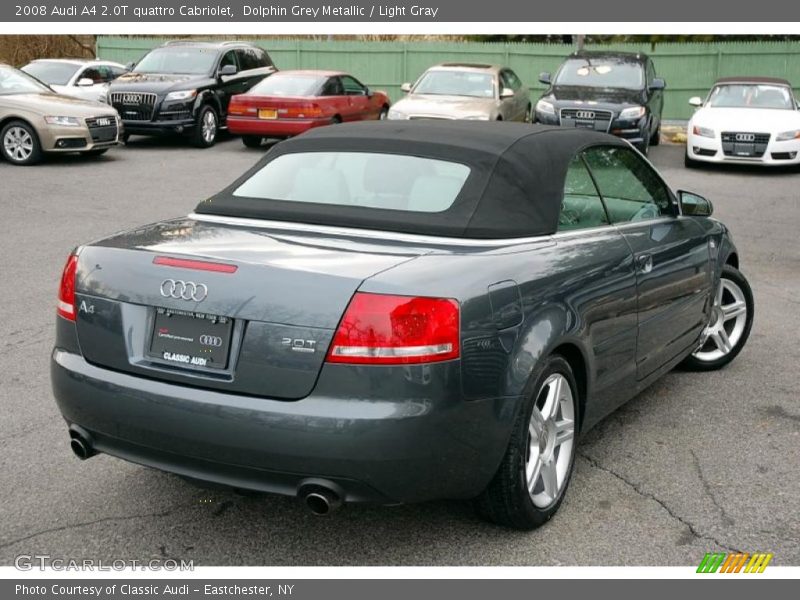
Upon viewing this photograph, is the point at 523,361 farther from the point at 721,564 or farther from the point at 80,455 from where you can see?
the point at 80,455

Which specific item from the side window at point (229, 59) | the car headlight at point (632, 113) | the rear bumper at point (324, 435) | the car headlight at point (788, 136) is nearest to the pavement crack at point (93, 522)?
the rear bumper at point (324, 435)

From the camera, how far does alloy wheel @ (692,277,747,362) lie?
6406 millimetres

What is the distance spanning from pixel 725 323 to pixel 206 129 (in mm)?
14480

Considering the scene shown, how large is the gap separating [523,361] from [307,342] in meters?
0.86

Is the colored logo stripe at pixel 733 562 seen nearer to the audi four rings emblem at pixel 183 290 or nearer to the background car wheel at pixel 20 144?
the audi four rings emblem at pixel 183 290

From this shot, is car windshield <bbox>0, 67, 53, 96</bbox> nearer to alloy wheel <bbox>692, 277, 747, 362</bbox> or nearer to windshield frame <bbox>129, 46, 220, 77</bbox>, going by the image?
windshield frame <bbox>129, 46, 220, 77</bbox>

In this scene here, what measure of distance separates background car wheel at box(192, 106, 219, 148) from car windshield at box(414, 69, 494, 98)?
3956mm

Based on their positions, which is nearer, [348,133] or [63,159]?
[348,133]

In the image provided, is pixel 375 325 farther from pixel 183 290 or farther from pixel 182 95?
pixel 182 95

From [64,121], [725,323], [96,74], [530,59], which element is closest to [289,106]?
[64,121]

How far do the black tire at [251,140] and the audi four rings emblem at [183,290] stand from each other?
1593 centimetres

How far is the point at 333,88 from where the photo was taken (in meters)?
19.4

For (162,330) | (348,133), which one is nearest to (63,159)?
(348,133)

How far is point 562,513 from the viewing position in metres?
4.32
